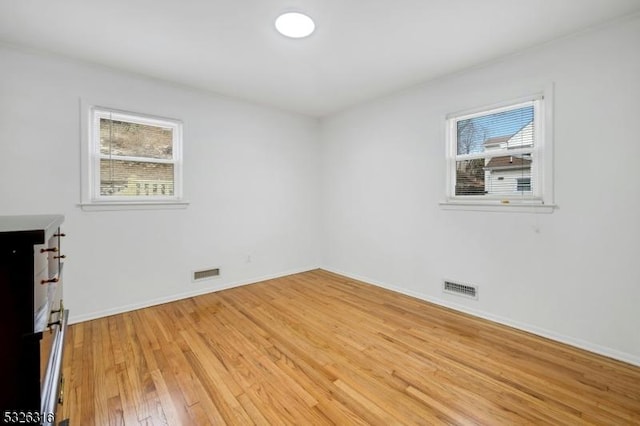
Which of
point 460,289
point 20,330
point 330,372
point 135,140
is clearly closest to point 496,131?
point 460,289

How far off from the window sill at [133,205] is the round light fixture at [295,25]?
90.4 inches

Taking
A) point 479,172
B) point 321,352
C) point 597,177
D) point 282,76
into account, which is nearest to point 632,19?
point 597,177

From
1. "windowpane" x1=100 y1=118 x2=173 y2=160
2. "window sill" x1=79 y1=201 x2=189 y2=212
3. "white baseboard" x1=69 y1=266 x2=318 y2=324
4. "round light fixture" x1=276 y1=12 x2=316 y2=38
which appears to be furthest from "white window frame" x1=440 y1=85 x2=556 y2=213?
"windowpane" x1=100 y1=118 x2=173 y2=160

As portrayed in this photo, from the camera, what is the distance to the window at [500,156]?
256cm

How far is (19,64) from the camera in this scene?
251 centimetres

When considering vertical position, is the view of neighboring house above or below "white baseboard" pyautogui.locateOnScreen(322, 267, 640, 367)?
above

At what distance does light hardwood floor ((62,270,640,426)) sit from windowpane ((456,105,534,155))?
1827mm

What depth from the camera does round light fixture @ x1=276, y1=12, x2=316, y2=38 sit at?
2.11m

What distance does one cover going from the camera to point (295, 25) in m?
2.21

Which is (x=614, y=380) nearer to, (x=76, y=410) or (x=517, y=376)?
(x=517, y=376)

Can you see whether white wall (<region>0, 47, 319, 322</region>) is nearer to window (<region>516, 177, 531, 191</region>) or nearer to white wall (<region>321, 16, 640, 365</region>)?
white wall (<region>321, 16, 640, 365</region>)

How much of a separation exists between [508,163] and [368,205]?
5.97 ft

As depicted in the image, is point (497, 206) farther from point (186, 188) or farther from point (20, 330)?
point (186, 188)

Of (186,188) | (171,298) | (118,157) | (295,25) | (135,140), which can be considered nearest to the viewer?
(295,25)
